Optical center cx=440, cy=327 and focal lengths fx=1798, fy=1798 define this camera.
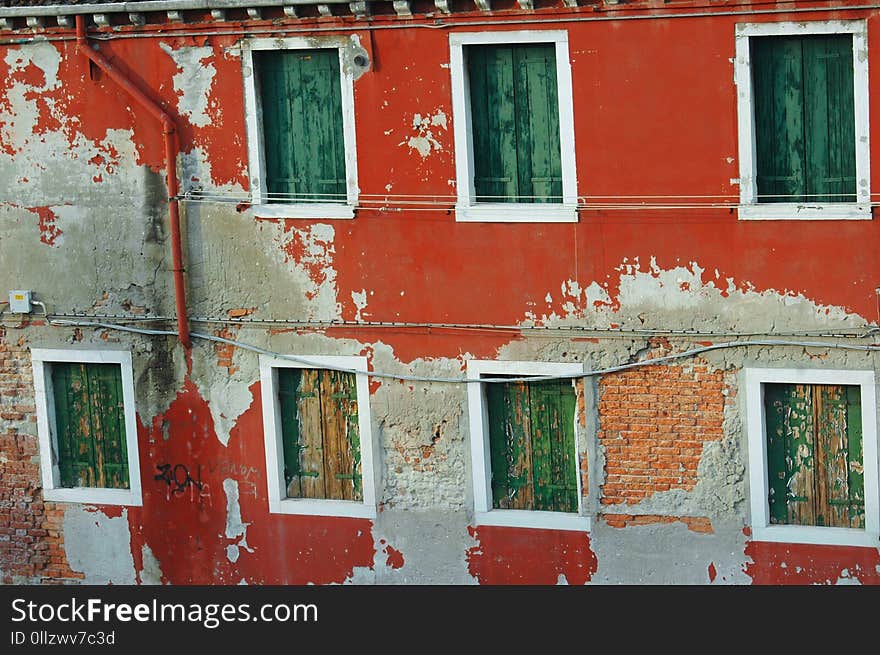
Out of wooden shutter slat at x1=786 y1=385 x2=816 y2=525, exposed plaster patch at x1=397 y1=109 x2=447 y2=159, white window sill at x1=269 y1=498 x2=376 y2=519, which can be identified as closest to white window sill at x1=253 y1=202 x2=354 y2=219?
exposed plaster patch at x1=397 y1=109 x2=447 y2=159

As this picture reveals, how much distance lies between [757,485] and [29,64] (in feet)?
25.1

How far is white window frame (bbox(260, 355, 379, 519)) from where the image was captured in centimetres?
1620

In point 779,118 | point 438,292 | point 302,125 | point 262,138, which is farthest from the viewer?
point 262,138

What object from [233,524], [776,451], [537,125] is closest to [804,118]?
[537,125]

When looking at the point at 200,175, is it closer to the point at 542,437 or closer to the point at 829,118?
the point at 542,437

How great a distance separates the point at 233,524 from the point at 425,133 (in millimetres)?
4196

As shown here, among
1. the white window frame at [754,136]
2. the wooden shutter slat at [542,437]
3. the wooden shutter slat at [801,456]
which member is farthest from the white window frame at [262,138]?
the wooden shutter slat at [801,456]

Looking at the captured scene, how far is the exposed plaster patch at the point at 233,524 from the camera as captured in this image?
16828 mm

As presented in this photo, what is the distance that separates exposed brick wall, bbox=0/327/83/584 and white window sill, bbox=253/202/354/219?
292cm

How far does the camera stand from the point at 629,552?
15633 millimetres

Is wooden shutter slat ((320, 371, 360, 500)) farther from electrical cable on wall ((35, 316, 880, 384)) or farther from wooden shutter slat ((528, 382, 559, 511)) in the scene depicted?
wooden shutter slat ((528, 382, 559, 511))

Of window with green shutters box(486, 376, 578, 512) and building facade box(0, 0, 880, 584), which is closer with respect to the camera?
building facade box(0, 0, 880, 584)

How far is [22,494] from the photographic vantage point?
57.7ft

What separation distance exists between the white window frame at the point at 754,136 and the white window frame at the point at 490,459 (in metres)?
2.13
